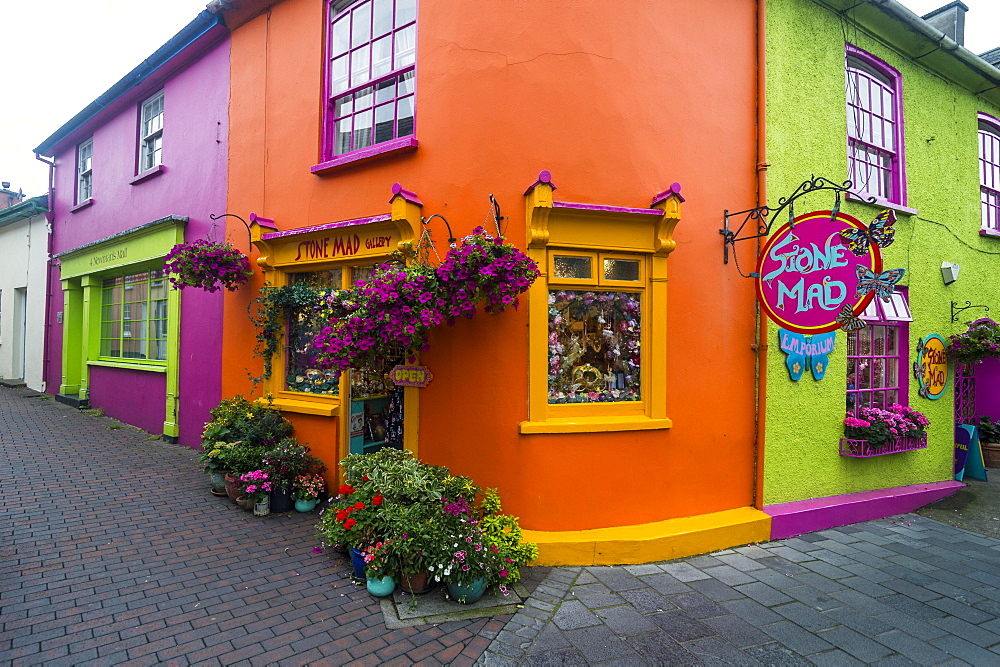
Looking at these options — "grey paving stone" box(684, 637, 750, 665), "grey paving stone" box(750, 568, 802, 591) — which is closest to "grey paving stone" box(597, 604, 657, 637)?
"grey paving stone" box(684, 637, 750, 665)

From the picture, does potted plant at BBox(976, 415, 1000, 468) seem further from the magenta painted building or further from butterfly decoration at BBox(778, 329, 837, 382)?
the magenta painted building

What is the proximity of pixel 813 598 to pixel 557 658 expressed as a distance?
232cm

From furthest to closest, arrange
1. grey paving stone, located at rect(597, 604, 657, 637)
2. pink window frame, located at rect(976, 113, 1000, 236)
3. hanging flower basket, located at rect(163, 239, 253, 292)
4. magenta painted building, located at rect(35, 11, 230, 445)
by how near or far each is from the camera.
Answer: pink window frame, located at rect(976, 113, 1000, 236) → magenta painted building, located at rect(35, 11, 230, 445) → hanging flower basket, located at rect(163, 239, 253, 292) → grey paving stone, located at rect(597, 604, 657, 637)

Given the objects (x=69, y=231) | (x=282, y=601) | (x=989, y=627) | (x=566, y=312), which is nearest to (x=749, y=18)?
(x=566, y=312)

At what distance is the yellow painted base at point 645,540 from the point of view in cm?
453

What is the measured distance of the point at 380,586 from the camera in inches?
155

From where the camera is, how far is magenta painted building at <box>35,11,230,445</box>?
798 centimetres

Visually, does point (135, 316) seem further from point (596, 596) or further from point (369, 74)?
point (596, 596)

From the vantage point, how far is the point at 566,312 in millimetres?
4961

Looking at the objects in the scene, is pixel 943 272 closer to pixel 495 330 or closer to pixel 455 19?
pixel 495 330

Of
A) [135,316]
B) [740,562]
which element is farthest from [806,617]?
[135,316]

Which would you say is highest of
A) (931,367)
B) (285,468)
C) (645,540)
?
(931,367)

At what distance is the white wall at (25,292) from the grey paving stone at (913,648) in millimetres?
17521

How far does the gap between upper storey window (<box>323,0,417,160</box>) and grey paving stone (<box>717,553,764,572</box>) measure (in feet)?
17.7
